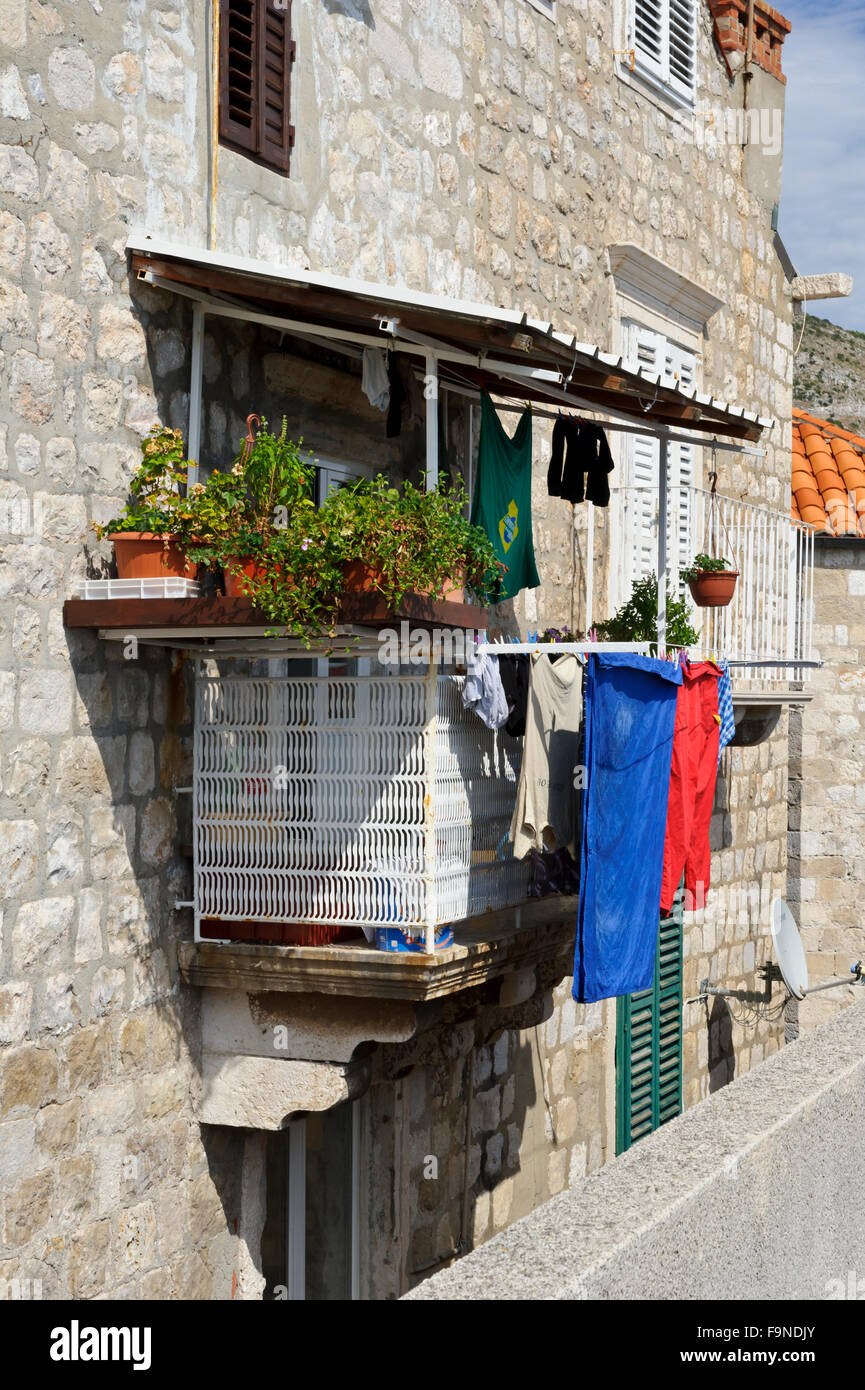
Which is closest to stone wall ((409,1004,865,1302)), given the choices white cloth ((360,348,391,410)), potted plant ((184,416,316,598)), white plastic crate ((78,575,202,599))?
potted plant ((184,416,316,598))

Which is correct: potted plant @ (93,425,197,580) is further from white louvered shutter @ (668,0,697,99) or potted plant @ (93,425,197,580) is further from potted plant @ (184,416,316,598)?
white louvered shutter @ (668,0,697,99)

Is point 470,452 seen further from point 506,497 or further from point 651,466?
point 651,466

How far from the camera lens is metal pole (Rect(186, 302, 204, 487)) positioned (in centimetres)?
626

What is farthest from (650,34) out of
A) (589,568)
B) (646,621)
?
(646,621)

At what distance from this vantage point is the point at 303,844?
6.24 m

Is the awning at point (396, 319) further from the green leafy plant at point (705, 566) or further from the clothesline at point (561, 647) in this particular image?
the green leafy plant at point (705, 566)

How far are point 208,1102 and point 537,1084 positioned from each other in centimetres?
339

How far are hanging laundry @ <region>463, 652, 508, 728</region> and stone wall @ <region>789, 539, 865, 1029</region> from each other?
297 inches

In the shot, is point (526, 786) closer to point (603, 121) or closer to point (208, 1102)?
point (208, 1102)

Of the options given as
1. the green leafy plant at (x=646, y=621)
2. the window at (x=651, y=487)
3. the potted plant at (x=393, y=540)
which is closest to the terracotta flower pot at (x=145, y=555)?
the potted plant at (x=393, y=540)

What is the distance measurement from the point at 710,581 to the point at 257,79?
12.6 feet

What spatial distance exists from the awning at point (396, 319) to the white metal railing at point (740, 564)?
2.80 metres

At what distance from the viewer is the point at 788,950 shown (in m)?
12.2
